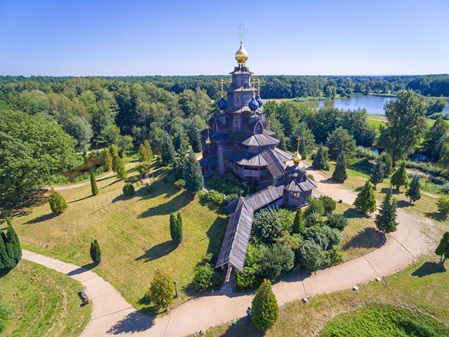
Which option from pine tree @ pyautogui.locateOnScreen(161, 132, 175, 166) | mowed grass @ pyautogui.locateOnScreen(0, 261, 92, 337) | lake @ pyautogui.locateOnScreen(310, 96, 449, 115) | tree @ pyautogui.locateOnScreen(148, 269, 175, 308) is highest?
pine tree @ pyautogui.locateOnScreen(161, 132, 175, 166)

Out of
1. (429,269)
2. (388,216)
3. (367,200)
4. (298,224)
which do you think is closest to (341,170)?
(367,200)

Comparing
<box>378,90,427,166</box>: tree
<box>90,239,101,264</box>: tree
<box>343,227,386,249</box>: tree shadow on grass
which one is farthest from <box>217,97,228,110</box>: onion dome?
<box>378,90,427,166</box>: tree

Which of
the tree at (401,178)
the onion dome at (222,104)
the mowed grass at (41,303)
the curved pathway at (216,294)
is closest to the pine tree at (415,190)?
the tree at (401,178)

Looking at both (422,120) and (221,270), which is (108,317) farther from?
(422,120)

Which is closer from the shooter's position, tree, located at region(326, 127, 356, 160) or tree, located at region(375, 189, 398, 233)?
tree, located at region(375, 189, 398, 233)

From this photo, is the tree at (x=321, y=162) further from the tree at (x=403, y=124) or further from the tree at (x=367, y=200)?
the tree at (x=367, y=200)

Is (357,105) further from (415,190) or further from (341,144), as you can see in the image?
(415,190)

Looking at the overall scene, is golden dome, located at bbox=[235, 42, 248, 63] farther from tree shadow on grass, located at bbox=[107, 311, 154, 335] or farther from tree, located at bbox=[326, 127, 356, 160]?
tree shadow on grass, located at bbox=[107, 311, 154, 335]
